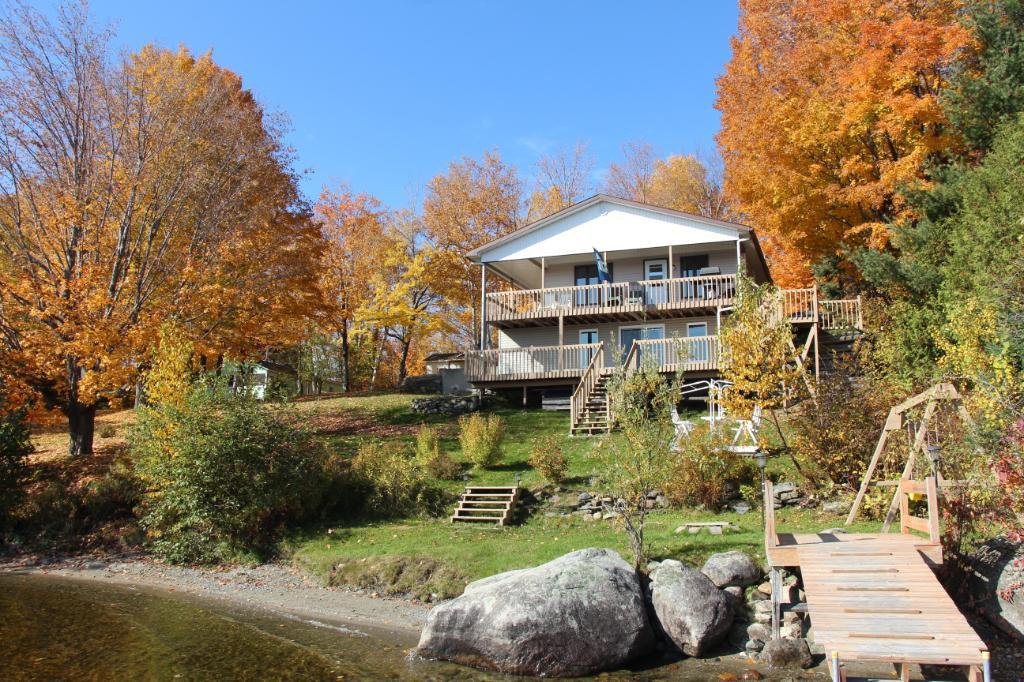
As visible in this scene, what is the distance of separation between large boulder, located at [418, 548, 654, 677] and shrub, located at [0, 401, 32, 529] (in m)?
14.2

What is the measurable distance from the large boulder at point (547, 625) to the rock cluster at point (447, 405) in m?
17.0

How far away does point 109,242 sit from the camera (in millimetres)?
23875

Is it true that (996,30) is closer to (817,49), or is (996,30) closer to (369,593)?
(817,49)

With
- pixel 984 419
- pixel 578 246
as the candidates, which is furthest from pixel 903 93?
pixel 984 419

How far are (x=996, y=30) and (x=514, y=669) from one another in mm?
22862

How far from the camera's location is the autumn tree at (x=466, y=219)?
1639 inches

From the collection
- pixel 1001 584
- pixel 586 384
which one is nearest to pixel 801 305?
pixel 586 384

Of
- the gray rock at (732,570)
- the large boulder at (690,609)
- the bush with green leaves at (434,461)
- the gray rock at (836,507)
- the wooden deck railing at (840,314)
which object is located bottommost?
the large boulder at (690,609)

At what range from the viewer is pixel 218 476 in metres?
17.4

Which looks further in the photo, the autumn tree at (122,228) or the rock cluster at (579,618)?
the autumn tree at (122,228)

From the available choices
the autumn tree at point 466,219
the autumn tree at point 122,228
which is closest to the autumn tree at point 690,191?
the autumn tree at point 466,219

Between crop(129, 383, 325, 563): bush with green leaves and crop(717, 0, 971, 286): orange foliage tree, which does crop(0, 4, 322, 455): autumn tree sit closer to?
crop(129, 383, 325, 563): bush with green leaves

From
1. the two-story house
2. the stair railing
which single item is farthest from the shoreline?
the two-story house

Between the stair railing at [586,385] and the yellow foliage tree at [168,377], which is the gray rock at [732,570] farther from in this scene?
the yellow foliage tree at [168,377]
